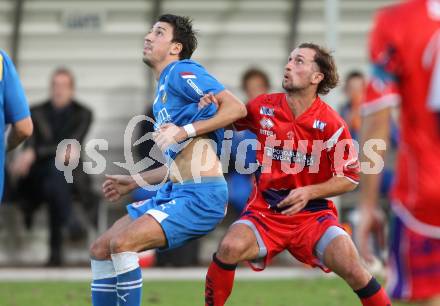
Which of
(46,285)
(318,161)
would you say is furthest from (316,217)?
(46,285)

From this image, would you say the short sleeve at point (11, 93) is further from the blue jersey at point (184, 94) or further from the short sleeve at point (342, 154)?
the short sleeve at point (342, 154)

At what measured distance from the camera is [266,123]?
6938mm

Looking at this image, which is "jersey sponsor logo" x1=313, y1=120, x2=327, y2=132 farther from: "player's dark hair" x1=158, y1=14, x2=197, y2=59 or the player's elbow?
the player's elbow

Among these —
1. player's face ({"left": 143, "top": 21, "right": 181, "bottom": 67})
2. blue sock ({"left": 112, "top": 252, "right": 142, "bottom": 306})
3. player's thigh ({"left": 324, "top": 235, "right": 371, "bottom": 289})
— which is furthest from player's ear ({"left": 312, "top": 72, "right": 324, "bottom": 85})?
blue sock ({"left": 112, "top": 252, "right": 142, "bottom": 306})

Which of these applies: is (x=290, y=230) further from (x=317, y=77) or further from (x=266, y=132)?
(x=317, y=77)

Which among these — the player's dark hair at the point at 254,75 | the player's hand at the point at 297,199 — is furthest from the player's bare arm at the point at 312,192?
the player's dark hair at the point at 254,75

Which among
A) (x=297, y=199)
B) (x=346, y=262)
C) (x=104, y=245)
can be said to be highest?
(x=297, y=199)

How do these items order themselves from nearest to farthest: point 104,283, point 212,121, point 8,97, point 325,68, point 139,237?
point 8,97, point 139,237, point 212,121, point 104,283, point 325,68

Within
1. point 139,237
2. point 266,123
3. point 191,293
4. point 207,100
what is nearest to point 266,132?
point 266,123

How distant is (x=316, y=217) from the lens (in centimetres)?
687

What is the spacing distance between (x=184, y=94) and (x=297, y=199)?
974 millimetres

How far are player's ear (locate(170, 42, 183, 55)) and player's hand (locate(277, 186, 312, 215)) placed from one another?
118 centimetres

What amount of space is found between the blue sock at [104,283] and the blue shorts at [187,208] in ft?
1.15

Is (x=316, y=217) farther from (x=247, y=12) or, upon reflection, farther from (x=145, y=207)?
(x=247, y=12)
